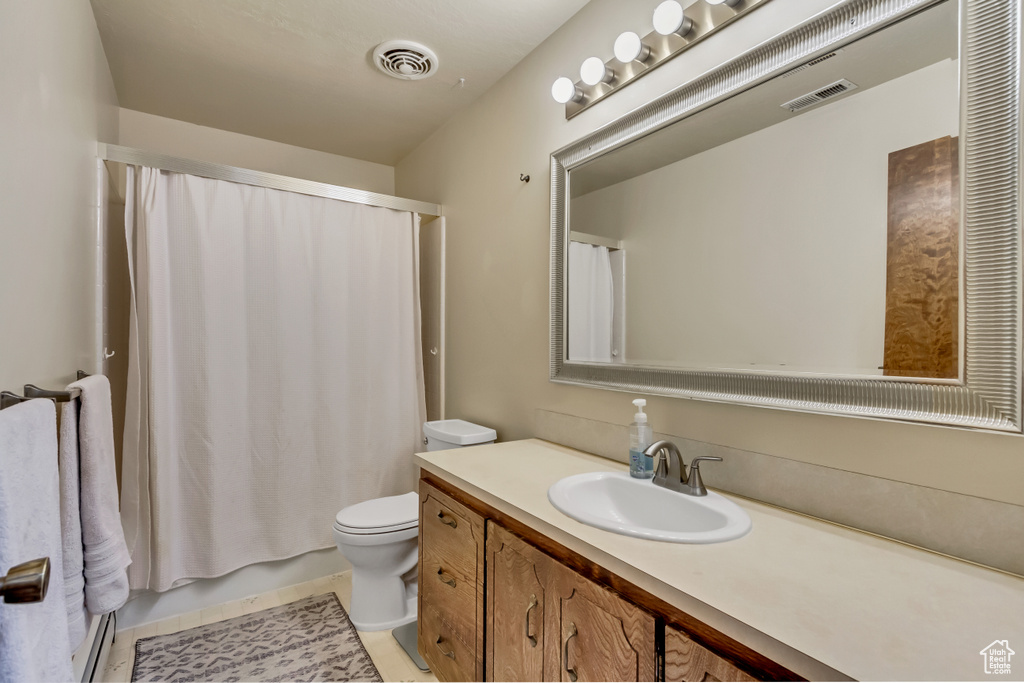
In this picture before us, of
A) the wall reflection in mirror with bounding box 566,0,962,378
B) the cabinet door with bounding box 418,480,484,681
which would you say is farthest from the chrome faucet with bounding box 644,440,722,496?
the cabinet door with bounding box 418,480,484,681

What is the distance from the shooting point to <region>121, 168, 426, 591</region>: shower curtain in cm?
203

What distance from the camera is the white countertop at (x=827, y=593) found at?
2.05ft

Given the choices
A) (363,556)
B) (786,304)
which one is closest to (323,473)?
(363,556)

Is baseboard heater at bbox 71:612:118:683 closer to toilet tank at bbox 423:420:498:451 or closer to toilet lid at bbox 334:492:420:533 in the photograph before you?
toilet lid at bbox 334:492:420:533

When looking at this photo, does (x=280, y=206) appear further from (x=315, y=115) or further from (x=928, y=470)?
(x=928, y=470)

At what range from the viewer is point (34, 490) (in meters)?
0.82

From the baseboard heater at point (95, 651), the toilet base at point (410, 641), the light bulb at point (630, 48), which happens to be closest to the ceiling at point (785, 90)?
the light bulb at point (630, 48)

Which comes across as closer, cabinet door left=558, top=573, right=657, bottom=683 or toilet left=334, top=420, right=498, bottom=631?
cabinet door left=558, top=573, right=657, bottom=683

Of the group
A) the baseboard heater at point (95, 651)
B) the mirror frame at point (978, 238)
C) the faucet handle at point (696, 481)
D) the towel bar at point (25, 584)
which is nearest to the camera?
the towel bar at point (25, 584)

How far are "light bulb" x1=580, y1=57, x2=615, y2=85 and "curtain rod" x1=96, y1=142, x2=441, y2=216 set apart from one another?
1276 millimetres

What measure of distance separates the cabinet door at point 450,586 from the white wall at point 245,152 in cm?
229

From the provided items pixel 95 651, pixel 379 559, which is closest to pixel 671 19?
pixel 379 559

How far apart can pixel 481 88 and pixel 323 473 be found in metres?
2.01

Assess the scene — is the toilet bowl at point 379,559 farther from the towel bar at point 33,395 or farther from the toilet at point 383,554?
the towel bar at point 33,395
